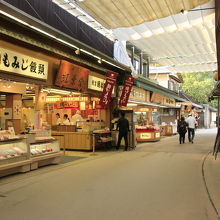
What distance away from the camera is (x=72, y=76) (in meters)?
11.6

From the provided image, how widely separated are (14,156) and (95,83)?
6.37 metres

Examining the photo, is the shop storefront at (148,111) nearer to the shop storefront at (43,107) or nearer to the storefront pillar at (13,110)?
the shop storefront at (43,107)

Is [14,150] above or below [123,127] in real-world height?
below

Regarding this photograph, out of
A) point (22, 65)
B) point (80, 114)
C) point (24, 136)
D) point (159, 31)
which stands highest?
point (159, 31)

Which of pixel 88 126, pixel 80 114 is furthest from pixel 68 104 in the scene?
pixel 88 126

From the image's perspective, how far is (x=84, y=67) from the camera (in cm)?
1320

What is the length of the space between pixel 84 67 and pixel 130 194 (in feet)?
26.6

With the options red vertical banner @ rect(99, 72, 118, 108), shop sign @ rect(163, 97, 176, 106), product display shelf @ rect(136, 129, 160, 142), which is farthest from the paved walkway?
shop sign @ rect(163, 97, 176, 106)

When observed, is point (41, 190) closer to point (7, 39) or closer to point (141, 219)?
point (141, 219)

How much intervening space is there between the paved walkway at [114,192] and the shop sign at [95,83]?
4.45 m

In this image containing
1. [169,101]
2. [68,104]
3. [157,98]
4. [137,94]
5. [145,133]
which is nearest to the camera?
[68,104]

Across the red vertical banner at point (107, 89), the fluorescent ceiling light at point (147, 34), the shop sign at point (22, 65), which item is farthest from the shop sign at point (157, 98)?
the shop sign at point (22, 65)

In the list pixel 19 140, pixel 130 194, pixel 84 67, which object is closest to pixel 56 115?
pixel 84 67

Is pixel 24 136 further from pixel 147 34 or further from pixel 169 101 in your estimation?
pixel 169 101
